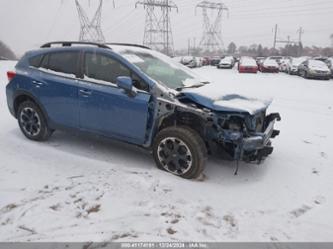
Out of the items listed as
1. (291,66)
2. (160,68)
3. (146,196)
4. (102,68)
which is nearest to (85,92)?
(102,68)

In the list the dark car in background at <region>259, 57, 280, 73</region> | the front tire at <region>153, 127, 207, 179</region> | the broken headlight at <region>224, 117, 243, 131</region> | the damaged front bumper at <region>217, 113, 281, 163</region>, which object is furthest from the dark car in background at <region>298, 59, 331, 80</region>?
the front tire at <region>153, 127, 207, 179</region>

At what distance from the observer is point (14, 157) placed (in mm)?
4277

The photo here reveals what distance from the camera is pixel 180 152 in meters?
3.76

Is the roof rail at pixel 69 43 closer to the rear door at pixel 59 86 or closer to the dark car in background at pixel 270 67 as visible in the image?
the rear door at pixel 59 86

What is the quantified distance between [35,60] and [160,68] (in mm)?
2136

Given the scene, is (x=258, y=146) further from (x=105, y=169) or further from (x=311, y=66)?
(x=311, y=66)

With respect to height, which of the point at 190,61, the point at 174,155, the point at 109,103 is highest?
the point at 190,61

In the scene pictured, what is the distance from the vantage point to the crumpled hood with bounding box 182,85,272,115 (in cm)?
355

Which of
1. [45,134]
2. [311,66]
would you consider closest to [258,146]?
[45,134]

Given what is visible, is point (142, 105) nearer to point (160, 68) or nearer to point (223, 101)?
point (160, 68)

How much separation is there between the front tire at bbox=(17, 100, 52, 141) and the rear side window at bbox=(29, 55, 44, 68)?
62 centimetres

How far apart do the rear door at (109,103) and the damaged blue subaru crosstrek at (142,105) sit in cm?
1

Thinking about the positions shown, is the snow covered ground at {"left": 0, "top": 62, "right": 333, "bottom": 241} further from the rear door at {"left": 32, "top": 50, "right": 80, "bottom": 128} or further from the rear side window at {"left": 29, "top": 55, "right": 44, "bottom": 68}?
the rear side window at {"left": 29, "top": 55, "right": 44, "bottom": 68}

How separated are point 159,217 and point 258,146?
157cm
